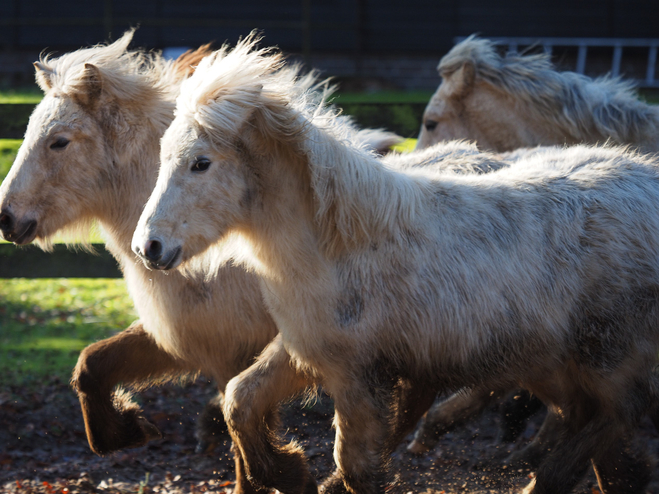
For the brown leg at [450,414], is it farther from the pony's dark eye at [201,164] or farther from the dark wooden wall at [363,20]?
the dark wooden wall at [363,20]

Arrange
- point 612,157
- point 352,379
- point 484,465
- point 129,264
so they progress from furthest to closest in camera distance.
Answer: point 484,465, point 129,264, point 612,157, point 352,379

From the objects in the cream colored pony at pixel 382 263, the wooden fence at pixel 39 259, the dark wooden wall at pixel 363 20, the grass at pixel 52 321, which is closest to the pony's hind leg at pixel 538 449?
the cream colored pony at pixel 382 263

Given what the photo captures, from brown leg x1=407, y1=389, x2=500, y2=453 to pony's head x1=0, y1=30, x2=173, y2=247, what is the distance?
6.88 feet

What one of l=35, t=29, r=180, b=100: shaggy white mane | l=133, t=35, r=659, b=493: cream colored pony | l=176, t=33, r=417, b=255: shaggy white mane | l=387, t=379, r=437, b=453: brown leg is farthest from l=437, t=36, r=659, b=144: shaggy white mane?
l=176, t=33, r=417, b=255: shaggy white mane

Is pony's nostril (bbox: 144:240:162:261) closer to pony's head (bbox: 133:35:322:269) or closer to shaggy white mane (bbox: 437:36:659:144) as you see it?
pony's head (bbox: 133:35:322:269)

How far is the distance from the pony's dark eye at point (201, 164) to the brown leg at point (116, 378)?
4.45ft

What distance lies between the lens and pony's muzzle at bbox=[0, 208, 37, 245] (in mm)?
3400

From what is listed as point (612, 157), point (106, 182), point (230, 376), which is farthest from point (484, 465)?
point (106, 182)

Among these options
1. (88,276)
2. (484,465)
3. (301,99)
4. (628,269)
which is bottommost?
(484,465)

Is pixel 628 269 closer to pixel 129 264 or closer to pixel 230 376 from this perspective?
pixel 230 376

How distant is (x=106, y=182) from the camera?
11.9 ft

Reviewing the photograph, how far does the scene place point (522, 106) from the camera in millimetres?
5340

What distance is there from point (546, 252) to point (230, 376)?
5.22 feet

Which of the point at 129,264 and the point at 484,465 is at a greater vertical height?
the point at 129,264
